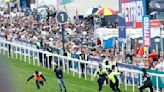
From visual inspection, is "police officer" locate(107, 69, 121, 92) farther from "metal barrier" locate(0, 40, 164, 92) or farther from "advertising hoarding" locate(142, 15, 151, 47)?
"advertising hoarding" locate(142, 15, 151, 47)

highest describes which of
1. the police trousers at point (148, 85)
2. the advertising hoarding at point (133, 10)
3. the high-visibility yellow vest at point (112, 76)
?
the advertising hoarding at point (133, 10)

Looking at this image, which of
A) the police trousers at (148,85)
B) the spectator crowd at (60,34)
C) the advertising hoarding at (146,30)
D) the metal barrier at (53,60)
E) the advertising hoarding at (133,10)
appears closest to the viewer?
the police trousers at (148,85)

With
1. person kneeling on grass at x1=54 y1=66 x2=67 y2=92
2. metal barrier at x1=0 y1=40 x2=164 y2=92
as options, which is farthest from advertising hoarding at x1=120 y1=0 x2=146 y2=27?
person kneeling on grass at x1=54 y1=66 x2=67 y2=92

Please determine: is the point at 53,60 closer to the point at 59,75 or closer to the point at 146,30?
the point at 146,30

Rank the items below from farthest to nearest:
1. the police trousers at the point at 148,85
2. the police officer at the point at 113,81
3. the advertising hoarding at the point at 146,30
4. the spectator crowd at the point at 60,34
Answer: the spectator crowd at the point at 60,34, the advertising hoarding at the point at 146,30, the police officer at the point at 113,81, the police trousers at the point at 148,85

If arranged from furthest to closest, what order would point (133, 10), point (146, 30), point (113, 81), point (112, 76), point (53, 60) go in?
1. point (133, 10)
2. point (53, 60)
3. point (146, 30)
4. point (112, 76)
5. point (113, 81)

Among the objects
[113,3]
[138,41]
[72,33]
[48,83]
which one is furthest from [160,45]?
[113,3]

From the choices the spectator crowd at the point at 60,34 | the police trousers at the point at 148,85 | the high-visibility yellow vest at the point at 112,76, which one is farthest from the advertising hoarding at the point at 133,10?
the police trousers at the point at 148,85

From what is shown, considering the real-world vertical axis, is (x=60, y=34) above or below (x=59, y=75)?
above

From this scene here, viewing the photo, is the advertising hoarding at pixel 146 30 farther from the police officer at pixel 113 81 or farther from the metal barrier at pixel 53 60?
the police officer at pixel 113 81

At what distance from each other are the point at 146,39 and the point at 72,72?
154 inches

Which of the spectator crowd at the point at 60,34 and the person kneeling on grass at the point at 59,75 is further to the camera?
the spectator crowd at the point at 60,34

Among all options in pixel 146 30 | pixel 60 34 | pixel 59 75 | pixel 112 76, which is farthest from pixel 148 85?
pixel 60 34

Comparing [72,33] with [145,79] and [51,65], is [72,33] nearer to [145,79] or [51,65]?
[51,65]
